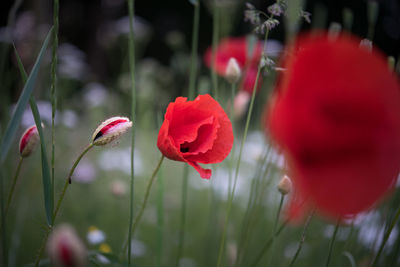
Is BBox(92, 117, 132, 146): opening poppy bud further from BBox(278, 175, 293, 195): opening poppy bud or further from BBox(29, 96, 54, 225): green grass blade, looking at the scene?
BBox(278, 175, 293, 195): opening poppy bud

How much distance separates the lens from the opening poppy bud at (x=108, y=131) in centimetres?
33

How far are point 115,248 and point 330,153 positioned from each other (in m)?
0.74

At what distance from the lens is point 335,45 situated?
20 cm

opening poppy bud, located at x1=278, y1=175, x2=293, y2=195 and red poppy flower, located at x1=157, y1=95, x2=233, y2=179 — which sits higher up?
red poppy flower, located at x1=157, y1=95, x2=233, y2=179

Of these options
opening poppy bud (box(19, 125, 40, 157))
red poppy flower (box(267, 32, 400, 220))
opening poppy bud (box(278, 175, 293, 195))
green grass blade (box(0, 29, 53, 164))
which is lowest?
opening poppy bud (box(278, 175, 293, 195))

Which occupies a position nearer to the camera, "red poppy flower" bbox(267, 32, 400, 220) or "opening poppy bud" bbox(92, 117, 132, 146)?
"red poppy flower" bbox(267, 32, 400, 220)

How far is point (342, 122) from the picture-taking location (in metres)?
0.20

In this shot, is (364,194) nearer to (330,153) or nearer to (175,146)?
(330,153)

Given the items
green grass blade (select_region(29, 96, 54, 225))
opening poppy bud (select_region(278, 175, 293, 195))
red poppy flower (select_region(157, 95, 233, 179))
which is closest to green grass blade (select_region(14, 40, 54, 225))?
green grass blade (select_region(29, 96, 54, 225))

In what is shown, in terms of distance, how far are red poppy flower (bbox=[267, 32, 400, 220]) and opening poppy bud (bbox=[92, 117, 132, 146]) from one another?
0.19 m

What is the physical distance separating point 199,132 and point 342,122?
189 mm

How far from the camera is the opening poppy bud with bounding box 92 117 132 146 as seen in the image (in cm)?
33

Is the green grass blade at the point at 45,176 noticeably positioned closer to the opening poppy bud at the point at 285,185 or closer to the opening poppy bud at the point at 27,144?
the opening poppy bud at the point at 27,144

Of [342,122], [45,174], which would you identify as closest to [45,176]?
[45,174]
